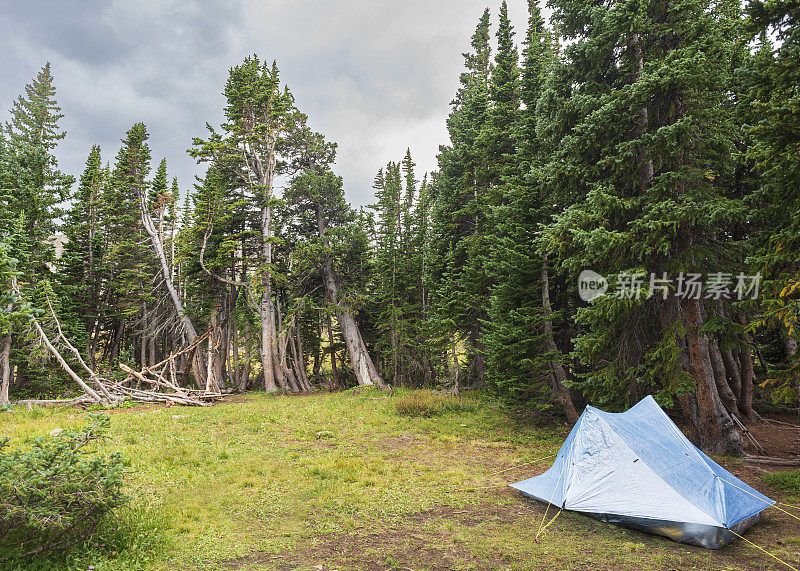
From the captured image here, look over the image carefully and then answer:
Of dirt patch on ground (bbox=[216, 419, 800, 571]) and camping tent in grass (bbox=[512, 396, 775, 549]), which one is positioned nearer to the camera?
dirt patch on ground (bbox=[216, 419, 800, 571])

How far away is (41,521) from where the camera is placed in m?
3.89

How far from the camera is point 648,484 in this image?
5.91m

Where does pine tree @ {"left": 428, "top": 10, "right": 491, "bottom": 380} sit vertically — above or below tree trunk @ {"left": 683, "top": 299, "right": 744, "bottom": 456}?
above

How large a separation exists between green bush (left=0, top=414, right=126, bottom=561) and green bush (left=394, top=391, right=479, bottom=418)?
11.3 meters

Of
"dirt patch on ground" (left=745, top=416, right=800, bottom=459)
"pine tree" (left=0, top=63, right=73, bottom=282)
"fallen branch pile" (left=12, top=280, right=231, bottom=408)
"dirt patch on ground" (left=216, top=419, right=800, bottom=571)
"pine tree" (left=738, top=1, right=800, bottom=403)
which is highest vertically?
"pine tree" (left=0, top=63, right=73, bottom=282)

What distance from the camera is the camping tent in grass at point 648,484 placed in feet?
18.0

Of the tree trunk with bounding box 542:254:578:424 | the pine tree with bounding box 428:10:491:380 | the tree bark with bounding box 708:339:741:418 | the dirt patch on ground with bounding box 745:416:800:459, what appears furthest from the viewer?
the pine tree with bounding box 428:10:491:380

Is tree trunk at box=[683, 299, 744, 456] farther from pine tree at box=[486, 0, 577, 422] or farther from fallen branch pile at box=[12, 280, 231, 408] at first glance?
fallen branch pile at box=[12, 280, 231, 408]

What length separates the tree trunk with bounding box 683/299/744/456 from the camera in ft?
29.9

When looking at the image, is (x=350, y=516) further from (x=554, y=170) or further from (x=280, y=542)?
(x=554, y=170)

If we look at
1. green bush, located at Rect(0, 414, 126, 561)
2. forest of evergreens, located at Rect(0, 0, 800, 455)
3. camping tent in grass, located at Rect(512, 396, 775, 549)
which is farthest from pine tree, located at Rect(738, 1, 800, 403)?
green bush, located at Rect(0, 414, 126, 561)

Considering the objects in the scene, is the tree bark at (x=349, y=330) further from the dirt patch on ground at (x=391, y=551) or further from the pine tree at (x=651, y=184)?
the dirt patch on ground at (x=391, y=551)

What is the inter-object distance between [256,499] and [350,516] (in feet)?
6.30

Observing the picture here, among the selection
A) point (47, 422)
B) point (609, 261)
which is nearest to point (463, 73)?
point (609, 261)
